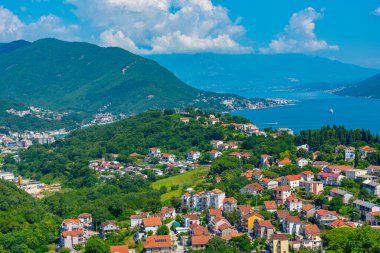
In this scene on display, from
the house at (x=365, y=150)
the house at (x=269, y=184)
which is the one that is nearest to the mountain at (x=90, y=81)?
the house at (x=365, y=150)

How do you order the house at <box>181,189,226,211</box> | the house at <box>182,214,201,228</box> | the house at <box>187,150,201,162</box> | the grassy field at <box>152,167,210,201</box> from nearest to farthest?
the house at <box>182,214,201,228</box>
the house at <box>181,189,226,211</box>
the grassy field at <box>152,167,210,201</box>
the house at <box>187,150,201,162</box>

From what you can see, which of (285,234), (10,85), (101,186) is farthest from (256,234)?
(10,85)

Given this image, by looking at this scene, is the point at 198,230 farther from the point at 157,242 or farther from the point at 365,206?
the point at 365,206

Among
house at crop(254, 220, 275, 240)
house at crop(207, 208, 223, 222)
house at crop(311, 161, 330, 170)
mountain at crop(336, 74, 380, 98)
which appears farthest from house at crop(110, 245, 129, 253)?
mountain at crop(336, 74, 380, 98)

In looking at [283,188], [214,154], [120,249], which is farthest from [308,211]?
[214,154]

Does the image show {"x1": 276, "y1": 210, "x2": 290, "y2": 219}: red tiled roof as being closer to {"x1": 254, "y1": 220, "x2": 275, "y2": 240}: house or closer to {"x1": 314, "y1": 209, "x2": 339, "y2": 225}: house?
{"x1": 254, "y1": 220, "x2": 275, "y2": 240}: house

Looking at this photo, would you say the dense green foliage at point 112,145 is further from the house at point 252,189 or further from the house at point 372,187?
the house at point 372,187
